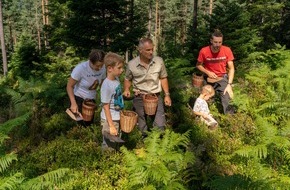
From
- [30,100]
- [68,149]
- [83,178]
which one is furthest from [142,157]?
[30,100]

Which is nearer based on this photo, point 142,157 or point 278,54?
point 142,157

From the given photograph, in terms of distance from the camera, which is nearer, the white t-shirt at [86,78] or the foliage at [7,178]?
the foliage at [7,178]

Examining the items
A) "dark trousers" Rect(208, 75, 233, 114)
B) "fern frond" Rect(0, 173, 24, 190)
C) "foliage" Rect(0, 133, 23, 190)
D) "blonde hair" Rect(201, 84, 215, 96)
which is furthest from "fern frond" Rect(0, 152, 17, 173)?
"dark trousers" Rect(208, 75, 233, 114)

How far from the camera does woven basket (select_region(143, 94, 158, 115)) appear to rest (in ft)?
20.7

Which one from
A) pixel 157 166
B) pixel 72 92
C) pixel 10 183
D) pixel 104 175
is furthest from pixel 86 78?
pixel 10 183

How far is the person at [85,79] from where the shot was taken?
6035 mm

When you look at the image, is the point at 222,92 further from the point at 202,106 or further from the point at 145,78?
the point at 145,78

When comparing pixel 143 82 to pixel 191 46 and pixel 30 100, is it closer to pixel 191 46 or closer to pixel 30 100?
pixel 30 100

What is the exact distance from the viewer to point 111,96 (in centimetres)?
552

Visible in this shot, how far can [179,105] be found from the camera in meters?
8.84

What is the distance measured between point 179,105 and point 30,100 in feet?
14.1

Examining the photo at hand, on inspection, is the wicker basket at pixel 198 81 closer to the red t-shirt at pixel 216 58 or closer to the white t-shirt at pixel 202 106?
the red t-shirt at pixel 216 58

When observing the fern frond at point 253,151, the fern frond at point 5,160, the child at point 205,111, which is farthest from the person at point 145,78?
the fern frond at point 5,160

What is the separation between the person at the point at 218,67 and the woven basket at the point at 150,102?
2.12 metres
